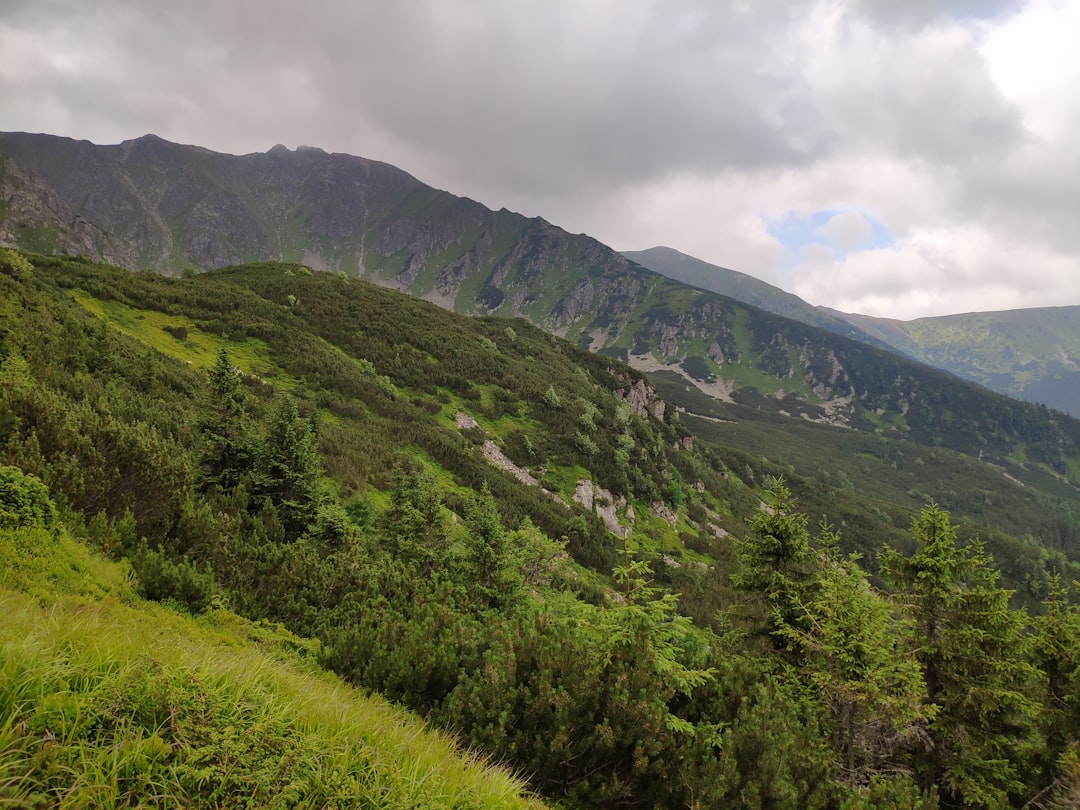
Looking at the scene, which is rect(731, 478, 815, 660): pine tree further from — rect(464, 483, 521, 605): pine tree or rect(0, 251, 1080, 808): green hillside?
rect(464, 483, 521, 605): pine tree

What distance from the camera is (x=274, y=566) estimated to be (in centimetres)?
911

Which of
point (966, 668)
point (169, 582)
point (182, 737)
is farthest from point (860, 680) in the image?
point (169, 582)

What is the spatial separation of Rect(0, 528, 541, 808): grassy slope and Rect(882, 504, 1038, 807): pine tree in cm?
Answer: 1272

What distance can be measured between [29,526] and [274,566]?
11.7ft

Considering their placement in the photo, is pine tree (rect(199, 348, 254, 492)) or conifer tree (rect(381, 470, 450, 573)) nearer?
pine tree (rect(199, 348, 254, 492))

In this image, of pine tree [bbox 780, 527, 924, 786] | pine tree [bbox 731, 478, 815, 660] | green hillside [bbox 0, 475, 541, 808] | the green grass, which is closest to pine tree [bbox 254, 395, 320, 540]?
green hillside [bbox 0, 475, 541, 808]

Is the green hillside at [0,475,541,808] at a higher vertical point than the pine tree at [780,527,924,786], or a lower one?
higher

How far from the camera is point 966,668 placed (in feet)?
38.5

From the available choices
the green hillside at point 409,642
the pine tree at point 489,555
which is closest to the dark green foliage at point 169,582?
the green hillside at point 409,642

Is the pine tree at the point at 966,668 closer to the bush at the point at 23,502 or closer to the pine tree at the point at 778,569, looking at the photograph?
the pine tree at the point at 778,569

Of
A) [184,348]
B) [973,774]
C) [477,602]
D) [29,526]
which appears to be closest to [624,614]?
[477,602]

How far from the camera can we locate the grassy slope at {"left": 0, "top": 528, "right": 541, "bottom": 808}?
8.11 feet

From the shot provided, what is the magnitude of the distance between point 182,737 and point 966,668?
1631 cm

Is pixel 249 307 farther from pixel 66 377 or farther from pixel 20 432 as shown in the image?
pixel 20 432
